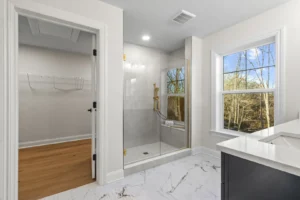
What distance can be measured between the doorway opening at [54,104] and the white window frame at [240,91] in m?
2.11

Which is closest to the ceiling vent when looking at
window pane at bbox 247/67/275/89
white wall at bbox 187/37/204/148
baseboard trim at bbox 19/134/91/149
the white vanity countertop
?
white wall at bbox 187/37/204/148

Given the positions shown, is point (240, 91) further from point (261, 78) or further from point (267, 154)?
point (267, 154)

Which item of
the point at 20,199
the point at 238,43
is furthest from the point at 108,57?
the point at 238,43

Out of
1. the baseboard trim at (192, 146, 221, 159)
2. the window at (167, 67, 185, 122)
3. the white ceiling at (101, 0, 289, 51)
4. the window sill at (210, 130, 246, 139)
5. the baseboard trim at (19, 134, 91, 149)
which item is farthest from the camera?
the baseboard trim at (19, 134, 91, 149)

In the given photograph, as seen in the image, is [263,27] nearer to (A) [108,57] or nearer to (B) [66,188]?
(A) [108,57]

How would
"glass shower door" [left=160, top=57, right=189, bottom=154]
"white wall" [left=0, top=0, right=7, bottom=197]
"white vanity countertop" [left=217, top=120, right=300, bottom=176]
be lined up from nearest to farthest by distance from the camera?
"white vanity countertop" [left=217, top=120, right=300, bottom=176], "white wall" [left=0, top=0, right=7, bottom=197], "glass shower door" [left=160, top=57, right=189, bottom=154]

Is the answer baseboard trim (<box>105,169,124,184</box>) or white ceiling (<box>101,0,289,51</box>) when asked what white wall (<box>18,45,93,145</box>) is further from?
baseboard trim (<box>105,169,124,184</box>)

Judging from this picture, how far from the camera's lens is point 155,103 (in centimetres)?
330

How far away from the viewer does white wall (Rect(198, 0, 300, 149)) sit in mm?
1866

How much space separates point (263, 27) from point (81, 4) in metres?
2.50

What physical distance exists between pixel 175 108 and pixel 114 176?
1.90 m

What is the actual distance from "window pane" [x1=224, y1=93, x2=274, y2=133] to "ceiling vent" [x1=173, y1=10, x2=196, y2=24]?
4.96ft

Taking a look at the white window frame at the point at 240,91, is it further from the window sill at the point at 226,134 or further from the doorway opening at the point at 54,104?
the doorway opening at the point at 54,104

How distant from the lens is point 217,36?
273 centimetres
